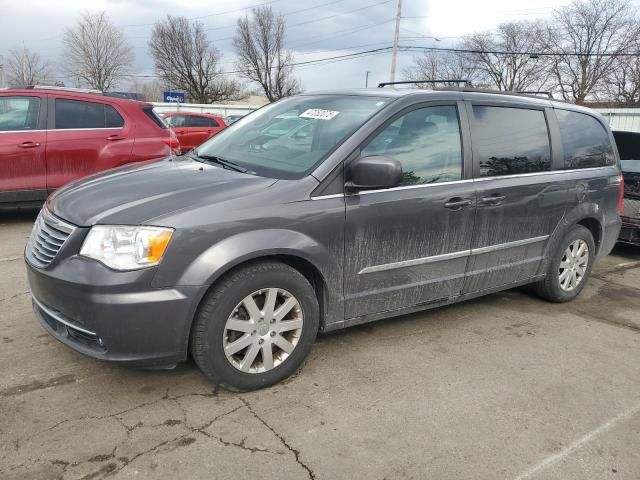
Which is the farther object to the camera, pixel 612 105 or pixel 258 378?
pixel 612 105

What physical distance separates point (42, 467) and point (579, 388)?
291 cm

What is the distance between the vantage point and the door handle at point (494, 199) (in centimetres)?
372

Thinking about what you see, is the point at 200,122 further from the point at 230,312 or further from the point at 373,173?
the point at 230,312

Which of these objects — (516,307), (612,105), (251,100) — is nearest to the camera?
(516,307)

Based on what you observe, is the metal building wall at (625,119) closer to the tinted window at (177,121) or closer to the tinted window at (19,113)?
the tinted window at (177,121)

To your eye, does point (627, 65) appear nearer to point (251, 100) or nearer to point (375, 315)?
point (251, 100)

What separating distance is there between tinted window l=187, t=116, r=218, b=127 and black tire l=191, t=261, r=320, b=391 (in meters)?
13.8

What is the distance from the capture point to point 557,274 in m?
4.54

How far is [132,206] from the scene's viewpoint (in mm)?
2699

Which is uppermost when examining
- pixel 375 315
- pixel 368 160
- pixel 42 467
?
pixel 368 160

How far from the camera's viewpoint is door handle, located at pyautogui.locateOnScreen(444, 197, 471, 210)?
353cm

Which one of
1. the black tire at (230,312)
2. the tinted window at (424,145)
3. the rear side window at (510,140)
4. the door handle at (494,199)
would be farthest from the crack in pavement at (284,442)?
the rear side window at (510,140)

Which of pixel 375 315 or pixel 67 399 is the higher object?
pixel 375 315

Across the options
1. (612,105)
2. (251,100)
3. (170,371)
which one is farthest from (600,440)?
(251,100)
